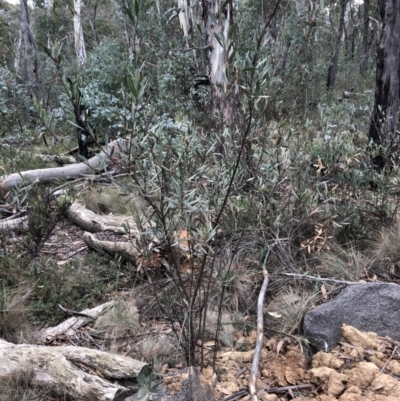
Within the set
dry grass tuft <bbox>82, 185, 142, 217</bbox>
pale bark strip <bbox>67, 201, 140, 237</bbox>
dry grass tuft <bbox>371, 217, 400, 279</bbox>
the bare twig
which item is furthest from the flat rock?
dry grass tuft <bbox>82, 185, 142, 217</bbox>

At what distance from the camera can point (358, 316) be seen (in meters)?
2.49

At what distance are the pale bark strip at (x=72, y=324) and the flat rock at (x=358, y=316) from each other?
1559 millimetres

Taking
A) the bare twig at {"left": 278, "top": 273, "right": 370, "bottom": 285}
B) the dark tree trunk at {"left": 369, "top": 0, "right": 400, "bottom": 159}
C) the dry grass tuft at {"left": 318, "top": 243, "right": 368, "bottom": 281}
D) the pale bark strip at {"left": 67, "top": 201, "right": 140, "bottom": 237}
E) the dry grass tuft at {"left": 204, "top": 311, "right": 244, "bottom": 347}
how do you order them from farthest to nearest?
the dark tree trunk at {"left": 369, "top": 0, "right": 400, "bottom": 159} → the pale bark strip at {"left": 67, "top": 201, "right": 140, "bottom": 237} → the dry grass tuft at {"left": 318, "top": 243, "right": 368, "bottom": 281} → the bare twig at {"left": 278, "top": 273, "right": 370, "bottom": 285} → the dry grass tuft at {"left": 204, "top": 311, "right": 244, "bottom": 347}

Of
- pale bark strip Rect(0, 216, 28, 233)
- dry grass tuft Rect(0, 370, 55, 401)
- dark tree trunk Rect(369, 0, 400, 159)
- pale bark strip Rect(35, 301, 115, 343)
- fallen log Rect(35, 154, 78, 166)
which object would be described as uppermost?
dark tree trunk Rect(369, 0, 400, 159)

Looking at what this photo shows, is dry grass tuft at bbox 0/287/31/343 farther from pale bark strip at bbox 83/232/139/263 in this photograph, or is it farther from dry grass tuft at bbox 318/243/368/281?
dry grass tuft at bbox 318/243/368/281

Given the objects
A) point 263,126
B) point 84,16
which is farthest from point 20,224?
point 84,16

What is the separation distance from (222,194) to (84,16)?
2362 centimetres

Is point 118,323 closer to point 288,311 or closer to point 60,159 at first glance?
point 288,311

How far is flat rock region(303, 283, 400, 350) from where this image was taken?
2434 mm

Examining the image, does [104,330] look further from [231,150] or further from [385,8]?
[385,8]

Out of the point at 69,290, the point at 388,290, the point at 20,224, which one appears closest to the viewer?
the point at 388,290

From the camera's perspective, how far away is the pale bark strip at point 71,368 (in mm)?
2135

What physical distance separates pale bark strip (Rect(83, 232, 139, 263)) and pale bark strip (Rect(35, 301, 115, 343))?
1.99 ft

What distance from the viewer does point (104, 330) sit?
9.61 ft
